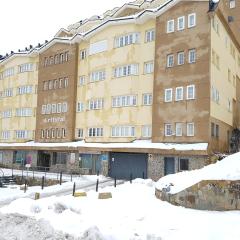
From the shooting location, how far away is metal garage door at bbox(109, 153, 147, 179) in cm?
4200

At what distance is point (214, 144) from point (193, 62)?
26.1 feet

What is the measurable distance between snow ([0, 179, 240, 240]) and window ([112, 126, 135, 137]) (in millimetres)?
20725

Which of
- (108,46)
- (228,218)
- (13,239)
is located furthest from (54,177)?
(228,218)

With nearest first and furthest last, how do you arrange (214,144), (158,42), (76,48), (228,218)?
(228,218), (214,144), (158,42), (76,48)

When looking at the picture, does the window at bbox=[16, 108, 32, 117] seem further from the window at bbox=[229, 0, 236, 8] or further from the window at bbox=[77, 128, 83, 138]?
the window at bbox=[229, 0, 236, 8]

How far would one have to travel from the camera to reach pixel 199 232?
48.0 ft

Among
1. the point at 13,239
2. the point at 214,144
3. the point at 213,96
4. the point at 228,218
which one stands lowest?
the point at 13,239

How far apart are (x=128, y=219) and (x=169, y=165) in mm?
22114

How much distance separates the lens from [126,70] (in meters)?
45.0

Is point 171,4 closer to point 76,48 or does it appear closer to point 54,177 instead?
point 76,48

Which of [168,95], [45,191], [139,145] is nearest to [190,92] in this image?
[168,95]

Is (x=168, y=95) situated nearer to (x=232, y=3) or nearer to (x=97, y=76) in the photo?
(x=97, y=76)

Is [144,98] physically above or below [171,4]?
below

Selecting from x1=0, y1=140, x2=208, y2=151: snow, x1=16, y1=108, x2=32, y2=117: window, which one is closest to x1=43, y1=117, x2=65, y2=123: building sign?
x1=0, y1=140, x2=208, y2=151: snow
